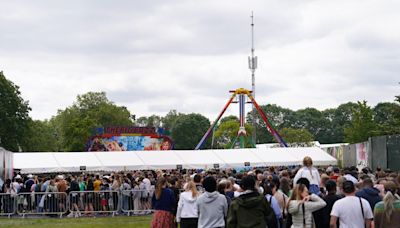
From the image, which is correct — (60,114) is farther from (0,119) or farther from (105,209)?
(105,209)

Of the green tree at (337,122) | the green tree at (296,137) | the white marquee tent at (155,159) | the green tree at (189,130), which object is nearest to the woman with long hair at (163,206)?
the white marquee tent at (155,159)

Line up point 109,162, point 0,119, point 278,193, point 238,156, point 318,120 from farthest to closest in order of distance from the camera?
point 318,120, point 0,119, point 238,156, point 109,162, point 278,193

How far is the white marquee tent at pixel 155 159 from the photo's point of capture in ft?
137

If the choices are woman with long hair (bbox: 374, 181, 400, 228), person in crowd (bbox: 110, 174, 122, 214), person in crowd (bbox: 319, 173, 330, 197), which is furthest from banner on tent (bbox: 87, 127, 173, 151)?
woman with long hair (bbox: 374, 181, 400, 228)

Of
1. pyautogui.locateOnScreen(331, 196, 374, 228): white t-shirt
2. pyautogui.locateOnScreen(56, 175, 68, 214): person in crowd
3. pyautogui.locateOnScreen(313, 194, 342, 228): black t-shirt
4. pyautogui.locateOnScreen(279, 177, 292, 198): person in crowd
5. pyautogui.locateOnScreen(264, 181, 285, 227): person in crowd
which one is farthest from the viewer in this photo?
pyautogui.locateOnScreen(56, 175, 68, 214): person in crowd

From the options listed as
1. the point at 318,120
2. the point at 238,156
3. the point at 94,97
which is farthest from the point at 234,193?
the point at 318,120

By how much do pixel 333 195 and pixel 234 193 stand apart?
96.0 inches

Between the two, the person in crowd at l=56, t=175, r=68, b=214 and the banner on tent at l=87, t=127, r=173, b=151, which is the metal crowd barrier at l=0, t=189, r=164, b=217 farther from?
the banner on tent at l=87, t=127, r=173, b=151

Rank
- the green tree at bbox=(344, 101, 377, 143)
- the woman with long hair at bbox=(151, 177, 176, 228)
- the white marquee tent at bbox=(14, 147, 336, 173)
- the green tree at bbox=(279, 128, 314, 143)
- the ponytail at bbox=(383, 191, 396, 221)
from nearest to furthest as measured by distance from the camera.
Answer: the ponytail at bbox=(383, 191, 396, 221)
the woman with long hair at bbox=(151, 177, 176, 228)
the white marquee tent at bbox=(14, 147, 336, 173)
the green tree at bbox=(344, 101, 377, 143)
the green tree at bbox=(279, 128, 314, 143)

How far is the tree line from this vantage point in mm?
78250

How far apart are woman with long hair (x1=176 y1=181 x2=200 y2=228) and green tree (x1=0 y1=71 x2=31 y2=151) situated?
220ft

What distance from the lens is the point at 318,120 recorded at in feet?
541

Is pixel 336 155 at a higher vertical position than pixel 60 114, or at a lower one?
lower

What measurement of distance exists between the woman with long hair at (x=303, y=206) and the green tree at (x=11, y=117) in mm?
70189
